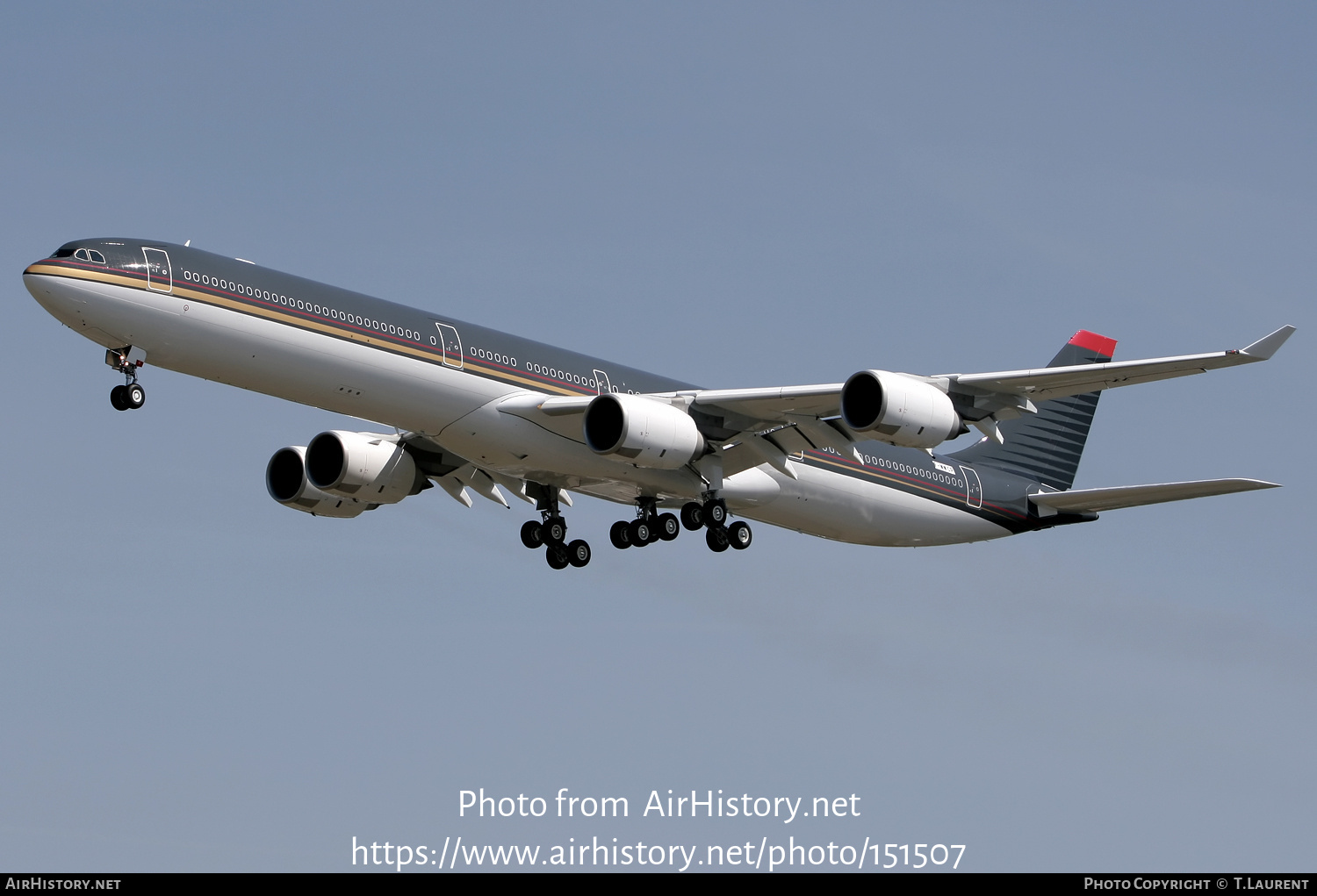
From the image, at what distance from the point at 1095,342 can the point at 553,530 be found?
61.5 ft

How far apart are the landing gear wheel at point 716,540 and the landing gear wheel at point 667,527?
2.56 ft

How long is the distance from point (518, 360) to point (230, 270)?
662 cm

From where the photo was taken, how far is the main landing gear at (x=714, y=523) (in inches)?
1479

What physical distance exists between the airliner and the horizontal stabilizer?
67 mm

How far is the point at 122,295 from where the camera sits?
30.8 m

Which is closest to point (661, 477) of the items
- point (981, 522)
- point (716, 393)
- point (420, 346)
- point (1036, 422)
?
point (716, 393)

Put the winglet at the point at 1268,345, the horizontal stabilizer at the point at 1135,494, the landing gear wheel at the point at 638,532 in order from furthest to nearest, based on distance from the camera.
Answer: the landing gear wheel at the point at 638,532 → the horizontal stabilizer at the point at 1135,494 → the winglet at the point at 1268,345

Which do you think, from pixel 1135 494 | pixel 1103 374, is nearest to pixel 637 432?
pixel 1103 374

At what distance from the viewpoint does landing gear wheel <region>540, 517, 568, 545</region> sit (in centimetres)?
4031

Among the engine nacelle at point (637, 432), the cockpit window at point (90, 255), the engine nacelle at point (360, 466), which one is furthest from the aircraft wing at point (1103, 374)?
the cockpit window at point (90, 255)

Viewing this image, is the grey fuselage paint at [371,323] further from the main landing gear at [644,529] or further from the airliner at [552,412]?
the main landing gear at [644,529]

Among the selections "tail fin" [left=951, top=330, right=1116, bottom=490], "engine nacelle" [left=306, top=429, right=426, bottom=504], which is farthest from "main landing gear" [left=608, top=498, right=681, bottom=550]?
"tail fin" [left=951, top=330, right=1116, bottom=490]

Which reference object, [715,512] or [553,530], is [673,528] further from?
[553,530]

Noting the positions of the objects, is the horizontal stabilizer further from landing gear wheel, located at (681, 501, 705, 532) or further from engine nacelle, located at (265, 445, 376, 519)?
engine nacelle, located at (265, 445, 376, 519)
